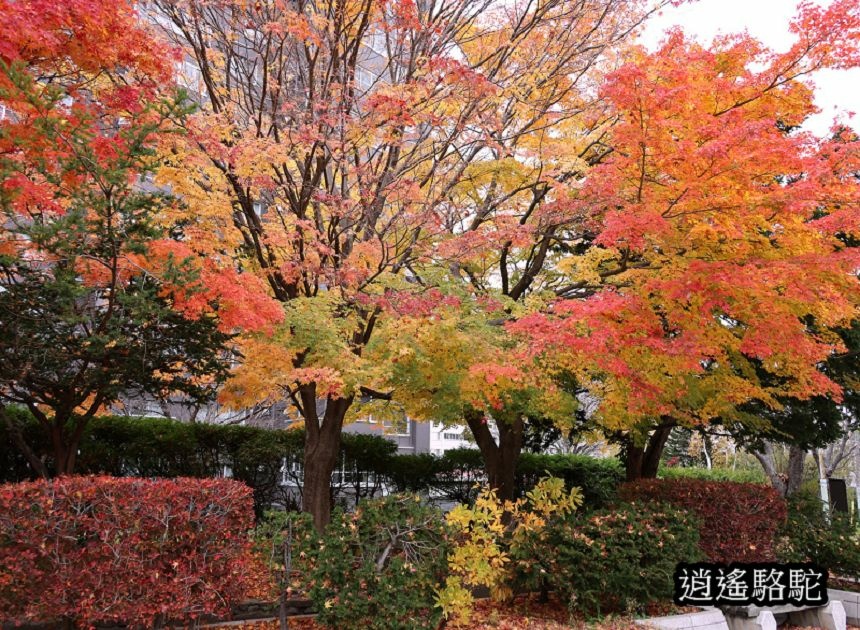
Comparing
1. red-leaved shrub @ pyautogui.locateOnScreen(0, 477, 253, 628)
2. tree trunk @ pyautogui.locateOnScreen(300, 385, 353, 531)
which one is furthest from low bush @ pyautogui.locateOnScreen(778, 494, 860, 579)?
red-leaved shrub @ pyautogui.locateOnScreen(0, 477, 253, 628)

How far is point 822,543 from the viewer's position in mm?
10977

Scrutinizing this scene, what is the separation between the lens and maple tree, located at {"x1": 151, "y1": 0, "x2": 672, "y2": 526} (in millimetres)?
8977

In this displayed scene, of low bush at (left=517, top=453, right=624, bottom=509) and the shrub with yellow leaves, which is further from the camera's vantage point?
low bush at (left=517, top=453, right=624, bottom=509)

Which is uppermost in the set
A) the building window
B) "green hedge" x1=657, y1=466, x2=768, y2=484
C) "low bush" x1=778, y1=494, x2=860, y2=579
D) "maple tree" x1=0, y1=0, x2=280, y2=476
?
the building window

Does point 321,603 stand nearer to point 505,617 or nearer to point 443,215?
point 505,617

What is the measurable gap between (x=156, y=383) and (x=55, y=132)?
3.84 metres

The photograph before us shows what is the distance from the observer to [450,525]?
22.5 feet

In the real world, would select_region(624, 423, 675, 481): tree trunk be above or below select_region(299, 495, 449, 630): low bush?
above

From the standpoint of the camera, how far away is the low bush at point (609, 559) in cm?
766

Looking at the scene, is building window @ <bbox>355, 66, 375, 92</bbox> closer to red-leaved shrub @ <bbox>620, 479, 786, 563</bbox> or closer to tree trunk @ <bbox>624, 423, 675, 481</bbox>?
red-leaved shrub @ <bbox>620, 479, 786, 563</bbox>

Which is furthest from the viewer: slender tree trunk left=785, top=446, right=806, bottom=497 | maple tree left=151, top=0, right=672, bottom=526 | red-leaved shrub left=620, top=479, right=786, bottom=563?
slender tree trunk left=785, top=446, right=806, bottom=497

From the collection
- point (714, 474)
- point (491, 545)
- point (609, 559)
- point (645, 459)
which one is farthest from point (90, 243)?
point (714, 474)

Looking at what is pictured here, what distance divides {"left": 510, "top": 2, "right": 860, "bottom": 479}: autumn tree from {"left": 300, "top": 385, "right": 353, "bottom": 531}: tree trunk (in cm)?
363

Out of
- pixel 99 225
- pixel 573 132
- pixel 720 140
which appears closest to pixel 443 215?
pixel 573 132
